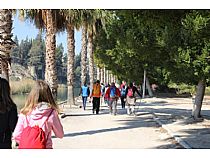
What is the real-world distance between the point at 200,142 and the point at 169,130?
2.46 metres

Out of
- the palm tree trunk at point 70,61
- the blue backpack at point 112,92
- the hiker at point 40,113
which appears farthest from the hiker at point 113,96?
the hiker at point 40,113

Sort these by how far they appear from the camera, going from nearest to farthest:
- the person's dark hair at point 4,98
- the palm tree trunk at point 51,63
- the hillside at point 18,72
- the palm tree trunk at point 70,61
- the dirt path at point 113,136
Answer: the person's dark hair at point 4,98
the dirt path at point 113,136
the hillside at point 18,72
the palm tree trunk at point 51,63
the palm tree trunk at point 70,61

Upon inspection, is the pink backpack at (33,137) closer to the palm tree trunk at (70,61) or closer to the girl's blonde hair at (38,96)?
the girl's blonde hair at (38,96)

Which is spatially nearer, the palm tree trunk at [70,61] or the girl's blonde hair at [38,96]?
the girl's blonde hair at [38,96]

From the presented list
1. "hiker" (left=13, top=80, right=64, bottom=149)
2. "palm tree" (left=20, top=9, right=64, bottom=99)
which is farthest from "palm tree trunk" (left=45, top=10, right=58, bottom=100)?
"hiker" (left=13, top=80, right=64, bottom=149)

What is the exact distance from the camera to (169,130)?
13.2 meters

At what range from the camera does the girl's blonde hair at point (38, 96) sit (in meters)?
5.35

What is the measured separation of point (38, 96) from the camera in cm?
536

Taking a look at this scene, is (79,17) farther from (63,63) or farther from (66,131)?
(63,63)

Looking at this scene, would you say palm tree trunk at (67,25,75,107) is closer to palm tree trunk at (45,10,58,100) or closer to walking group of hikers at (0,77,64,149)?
palm tree trunk at (45,10,58,100)

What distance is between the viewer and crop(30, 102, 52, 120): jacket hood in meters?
5.36

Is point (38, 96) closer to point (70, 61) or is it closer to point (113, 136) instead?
point (113, 136)

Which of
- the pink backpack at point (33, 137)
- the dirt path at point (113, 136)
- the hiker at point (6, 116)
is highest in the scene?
the hiker at point (6, 116)

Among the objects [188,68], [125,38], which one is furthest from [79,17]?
[188,68]
